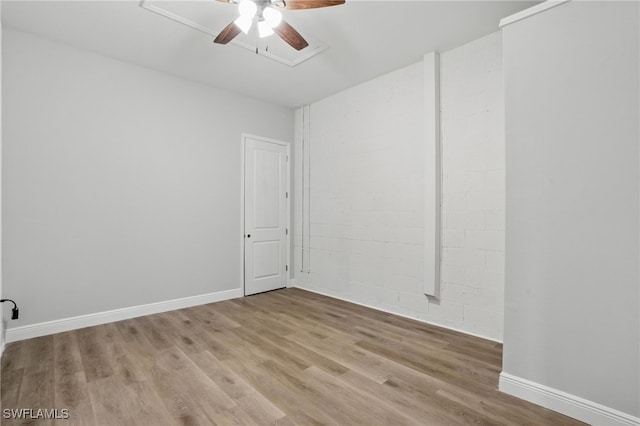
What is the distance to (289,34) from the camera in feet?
8.47

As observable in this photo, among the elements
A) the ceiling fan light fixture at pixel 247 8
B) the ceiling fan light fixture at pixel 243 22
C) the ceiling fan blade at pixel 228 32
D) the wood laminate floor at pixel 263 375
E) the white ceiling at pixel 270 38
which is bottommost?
the wood laminate floor at pixel 263 375

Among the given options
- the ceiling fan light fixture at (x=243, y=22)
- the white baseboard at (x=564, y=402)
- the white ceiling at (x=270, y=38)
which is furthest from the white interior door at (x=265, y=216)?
the white baseboard at (x=564, y=402)

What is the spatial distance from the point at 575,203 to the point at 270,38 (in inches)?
120

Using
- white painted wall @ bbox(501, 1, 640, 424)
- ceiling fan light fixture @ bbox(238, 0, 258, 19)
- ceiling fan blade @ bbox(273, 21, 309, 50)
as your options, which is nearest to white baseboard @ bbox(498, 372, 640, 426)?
white painted wall @ bbox(501, 1, 640, 424)

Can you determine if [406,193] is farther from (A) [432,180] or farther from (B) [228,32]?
(B) [228,32]

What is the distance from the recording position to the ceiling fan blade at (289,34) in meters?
2.47

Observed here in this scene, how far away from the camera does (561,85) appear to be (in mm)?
1950

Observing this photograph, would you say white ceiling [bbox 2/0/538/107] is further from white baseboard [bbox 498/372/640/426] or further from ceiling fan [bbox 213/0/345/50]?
white baseboard [bbox 498/372/640/426]

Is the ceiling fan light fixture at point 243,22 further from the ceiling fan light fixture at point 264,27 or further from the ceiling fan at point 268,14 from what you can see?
the ceiling fan light fixture at point 264,27

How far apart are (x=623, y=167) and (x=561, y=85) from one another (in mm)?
625

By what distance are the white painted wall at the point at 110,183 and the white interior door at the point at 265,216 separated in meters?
0.21

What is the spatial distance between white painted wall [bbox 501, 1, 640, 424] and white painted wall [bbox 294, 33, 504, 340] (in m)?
0.95

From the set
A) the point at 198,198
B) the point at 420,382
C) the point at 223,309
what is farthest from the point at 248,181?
the point at 420,382

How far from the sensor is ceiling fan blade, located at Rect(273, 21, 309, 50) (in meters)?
2.47
